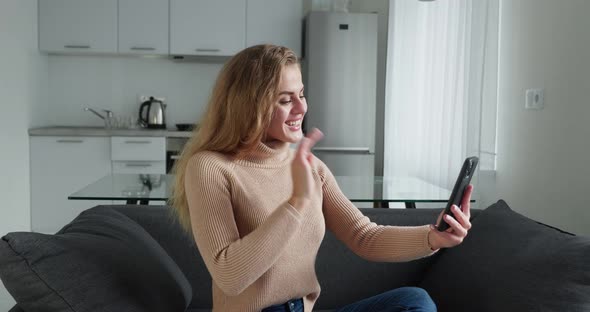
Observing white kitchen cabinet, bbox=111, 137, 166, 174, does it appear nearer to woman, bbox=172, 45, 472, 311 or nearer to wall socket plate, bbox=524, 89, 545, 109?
wall socket plate, bbox=524, 89, 545, 109

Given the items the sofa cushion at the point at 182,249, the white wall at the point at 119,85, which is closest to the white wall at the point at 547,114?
the sofa cushion at the point at 182,249

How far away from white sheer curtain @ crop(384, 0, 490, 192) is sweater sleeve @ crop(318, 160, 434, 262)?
7.64 feet

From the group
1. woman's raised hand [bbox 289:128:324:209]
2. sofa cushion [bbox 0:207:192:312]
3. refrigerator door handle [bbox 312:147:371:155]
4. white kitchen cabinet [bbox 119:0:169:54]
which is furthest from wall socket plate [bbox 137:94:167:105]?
woman's raised hand [bbox 289:128:324:209]

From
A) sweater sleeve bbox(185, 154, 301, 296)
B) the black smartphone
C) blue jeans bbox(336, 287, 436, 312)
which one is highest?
the black smartphone

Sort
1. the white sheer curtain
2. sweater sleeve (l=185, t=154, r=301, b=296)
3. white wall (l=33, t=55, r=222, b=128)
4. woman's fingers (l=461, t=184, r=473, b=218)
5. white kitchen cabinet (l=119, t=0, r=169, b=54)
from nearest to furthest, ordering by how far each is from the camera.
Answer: sweater sleeve (l=185, t=154, r=301, b=296) → woman's fingers (l=461, t=184, r=473, b=218) → the white sheer curtain → white kitchen cabinet (l=119, t=0, r=169, b=54) → white wall (l=33, t=55, r=222, b=128)

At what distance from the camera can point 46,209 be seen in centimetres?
550

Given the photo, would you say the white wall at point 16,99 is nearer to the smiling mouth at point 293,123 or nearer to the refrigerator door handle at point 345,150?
the refrigerator door handle at point 345,150

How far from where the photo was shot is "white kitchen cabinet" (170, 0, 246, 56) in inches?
225

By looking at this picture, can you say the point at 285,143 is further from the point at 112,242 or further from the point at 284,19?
the point at 284,19

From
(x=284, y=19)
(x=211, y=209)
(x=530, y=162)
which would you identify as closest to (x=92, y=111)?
(x=284, y=19)

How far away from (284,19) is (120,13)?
1.35 meters

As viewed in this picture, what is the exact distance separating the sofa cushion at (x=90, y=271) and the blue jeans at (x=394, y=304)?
14.7 inches

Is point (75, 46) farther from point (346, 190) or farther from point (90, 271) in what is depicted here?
point (90, 271)

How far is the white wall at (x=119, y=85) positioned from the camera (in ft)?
19.7
